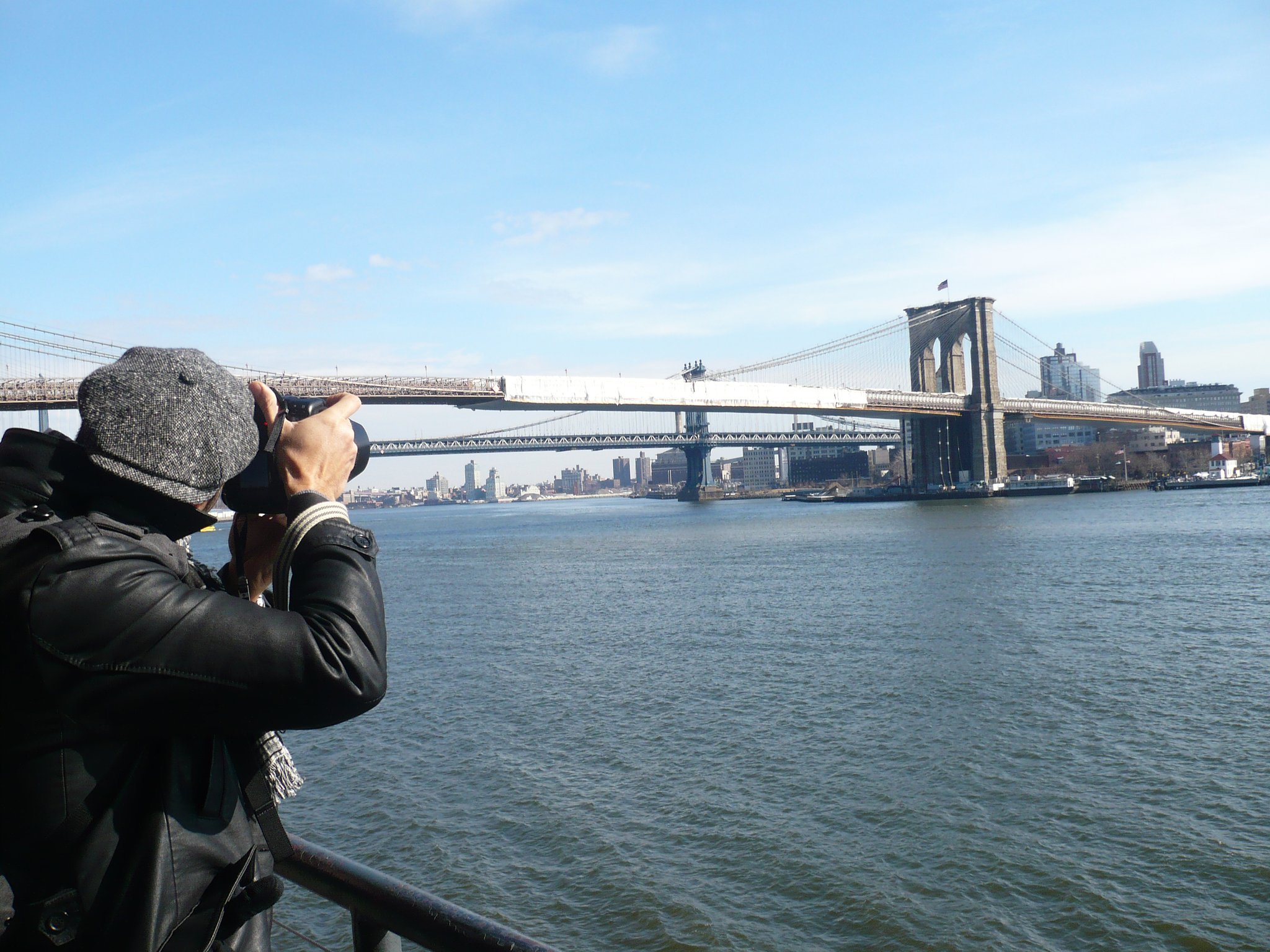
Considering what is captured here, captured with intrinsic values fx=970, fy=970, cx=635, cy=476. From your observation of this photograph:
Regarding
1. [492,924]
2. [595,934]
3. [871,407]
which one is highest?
[871,407]

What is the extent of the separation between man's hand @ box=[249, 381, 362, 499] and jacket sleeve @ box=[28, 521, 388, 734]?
0.15 meters

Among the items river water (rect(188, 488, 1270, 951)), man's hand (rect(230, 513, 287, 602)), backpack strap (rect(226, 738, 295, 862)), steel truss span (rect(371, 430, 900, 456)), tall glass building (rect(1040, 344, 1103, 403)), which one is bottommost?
river water (rect(188, 488, 1270, 951))

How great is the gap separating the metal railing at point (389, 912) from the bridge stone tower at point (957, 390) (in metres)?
42.0

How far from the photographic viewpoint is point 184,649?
0.66 metres

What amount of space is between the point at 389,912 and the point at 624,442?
49.4 meters

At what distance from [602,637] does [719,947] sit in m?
7.30

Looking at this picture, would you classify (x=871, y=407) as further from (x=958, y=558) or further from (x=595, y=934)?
(x=595, y=934)

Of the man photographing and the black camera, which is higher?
the black camera

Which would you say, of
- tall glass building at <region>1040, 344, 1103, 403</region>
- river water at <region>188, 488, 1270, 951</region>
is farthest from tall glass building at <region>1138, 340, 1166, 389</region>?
river water at <region>188, 488, 1270, 951</region>

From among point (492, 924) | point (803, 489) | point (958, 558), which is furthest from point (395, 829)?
point (803, 489)

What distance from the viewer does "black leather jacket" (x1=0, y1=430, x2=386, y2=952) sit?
0.65 metres

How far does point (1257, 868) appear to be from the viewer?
4566mm

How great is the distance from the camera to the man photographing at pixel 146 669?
2.14ft

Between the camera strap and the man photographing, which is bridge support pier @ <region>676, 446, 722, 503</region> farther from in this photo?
the man photographing
